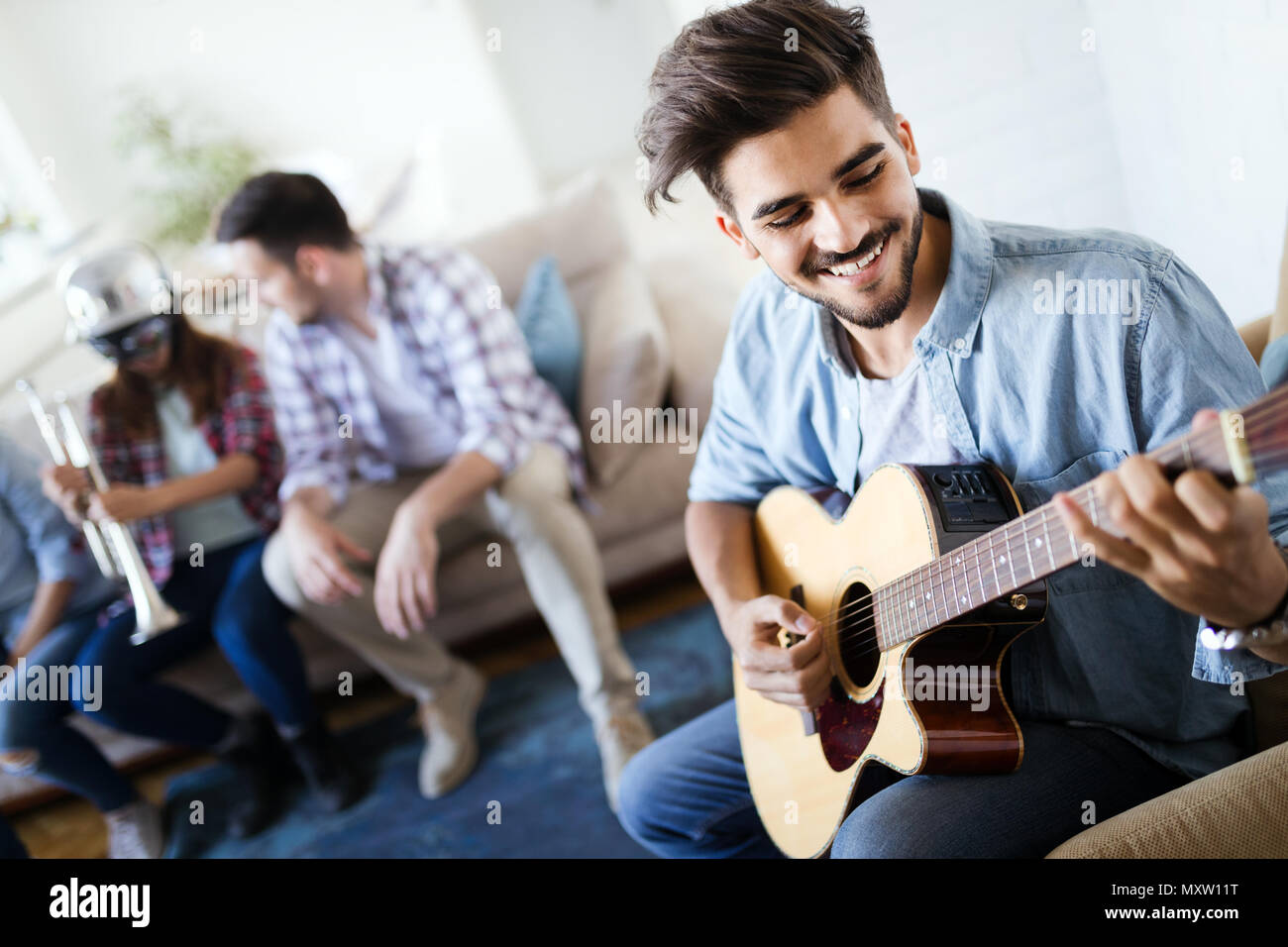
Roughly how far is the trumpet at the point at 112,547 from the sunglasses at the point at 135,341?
0.16m

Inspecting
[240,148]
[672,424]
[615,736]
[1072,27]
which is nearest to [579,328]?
[672,424]

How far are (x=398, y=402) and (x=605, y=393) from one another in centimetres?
46

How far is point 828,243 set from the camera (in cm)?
95

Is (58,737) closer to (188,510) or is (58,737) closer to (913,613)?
(188,510)

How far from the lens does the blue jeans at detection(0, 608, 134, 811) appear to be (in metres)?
2.03

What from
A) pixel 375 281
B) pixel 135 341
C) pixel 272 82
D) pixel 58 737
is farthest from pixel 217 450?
pixel 272 82

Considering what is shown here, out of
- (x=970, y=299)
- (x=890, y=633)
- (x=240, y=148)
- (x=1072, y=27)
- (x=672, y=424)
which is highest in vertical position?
(x=240, y=148)

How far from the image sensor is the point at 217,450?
2.17 metres

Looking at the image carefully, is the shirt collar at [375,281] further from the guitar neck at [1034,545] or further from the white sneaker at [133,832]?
the guitar neck at [1034,545]

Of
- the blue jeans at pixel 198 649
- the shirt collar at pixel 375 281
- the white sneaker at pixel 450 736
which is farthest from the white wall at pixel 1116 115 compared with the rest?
the blue jeans at pixel 198 649

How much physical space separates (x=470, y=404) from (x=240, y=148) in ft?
9.63

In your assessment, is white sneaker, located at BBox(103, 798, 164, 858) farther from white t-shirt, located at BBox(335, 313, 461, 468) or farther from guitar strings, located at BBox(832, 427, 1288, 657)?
guitar strings, located at BBox(832, 427, 1288, 657)

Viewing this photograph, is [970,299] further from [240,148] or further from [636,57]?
[240,148]

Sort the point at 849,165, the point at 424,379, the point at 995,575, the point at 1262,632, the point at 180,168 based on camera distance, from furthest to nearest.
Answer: the point at 180,168 → the point at 424,379 → the point at 849,165 → the point at 995,575 → the point at 1262,632
